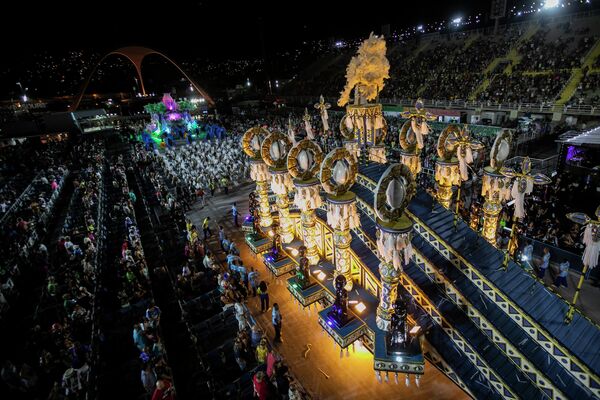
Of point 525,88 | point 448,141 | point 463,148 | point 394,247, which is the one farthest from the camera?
point 525,88

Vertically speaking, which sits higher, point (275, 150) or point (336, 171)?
point (275, 150)

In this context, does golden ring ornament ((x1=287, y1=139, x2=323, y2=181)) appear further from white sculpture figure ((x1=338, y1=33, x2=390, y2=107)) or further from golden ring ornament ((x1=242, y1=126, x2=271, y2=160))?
white sculpture figure ((x1=338, y1=33, x2=390, y2=107))

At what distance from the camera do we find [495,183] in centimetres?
962

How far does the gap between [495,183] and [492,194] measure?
0.37 metres

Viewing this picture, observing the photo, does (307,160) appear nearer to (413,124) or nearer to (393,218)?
(393,218)

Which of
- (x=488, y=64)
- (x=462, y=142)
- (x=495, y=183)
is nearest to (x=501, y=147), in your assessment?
(x=495, y=183)

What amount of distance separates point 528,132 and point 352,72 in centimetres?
1468

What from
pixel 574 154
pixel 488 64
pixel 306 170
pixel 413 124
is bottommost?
pixel 574 154

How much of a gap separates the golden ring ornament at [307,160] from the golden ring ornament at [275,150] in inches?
65.1

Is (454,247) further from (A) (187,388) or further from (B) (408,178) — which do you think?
(A) (187,388)

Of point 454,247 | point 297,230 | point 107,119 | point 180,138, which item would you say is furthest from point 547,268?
point 107,119

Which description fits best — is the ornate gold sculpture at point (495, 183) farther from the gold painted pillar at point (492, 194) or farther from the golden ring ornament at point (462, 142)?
the golden ring ornament at point (462, 142)

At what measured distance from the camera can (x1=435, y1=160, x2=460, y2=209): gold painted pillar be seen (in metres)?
10.9

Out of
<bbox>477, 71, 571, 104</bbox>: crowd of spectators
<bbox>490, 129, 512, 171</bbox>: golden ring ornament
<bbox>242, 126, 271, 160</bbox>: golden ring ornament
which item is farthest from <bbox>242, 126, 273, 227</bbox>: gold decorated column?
<bbox>477, 71, 571, 104</bbox>: crowd of spectators
